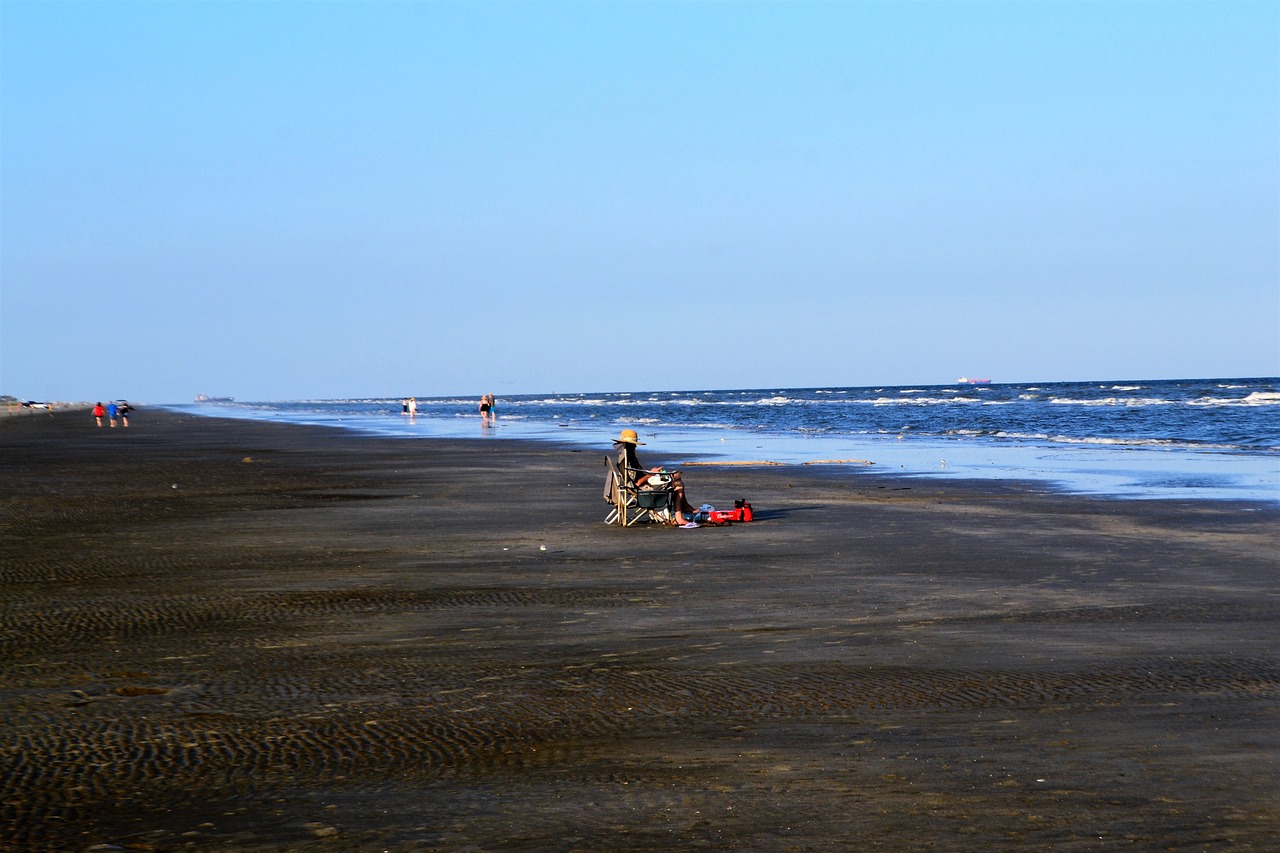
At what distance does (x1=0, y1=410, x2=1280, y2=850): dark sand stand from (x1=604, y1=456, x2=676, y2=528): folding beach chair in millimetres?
583

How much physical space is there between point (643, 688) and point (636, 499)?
354 inches

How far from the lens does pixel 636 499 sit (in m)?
16.5

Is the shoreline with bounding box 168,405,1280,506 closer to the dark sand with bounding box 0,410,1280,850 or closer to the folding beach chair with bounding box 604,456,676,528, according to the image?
the dark sand with bounding box 0,410,1280,850

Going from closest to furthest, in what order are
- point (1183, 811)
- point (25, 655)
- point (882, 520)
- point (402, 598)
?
point (1183, 811) → point (25, 655) → point (402, 598) → point (882, 520)

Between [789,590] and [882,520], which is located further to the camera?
[882,520]

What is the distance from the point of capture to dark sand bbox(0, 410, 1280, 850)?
5.21 metres

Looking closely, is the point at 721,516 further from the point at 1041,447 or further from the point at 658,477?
the point at 1041,447

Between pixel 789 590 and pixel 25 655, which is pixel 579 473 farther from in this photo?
pixel 25 655

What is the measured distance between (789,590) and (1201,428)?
140 feet

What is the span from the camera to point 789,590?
1121cm

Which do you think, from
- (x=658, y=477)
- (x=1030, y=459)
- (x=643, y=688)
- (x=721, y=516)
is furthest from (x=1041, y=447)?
(x=643, y=688)

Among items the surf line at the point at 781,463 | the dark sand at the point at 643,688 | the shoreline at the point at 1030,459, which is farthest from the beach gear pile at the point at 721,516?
the surf line at the point at 781,463

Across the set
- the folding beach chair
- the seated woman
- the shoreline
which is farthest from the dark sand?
the shoreline

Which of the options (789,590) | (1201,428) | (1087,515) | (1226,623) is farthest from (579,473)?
(1201,428)
